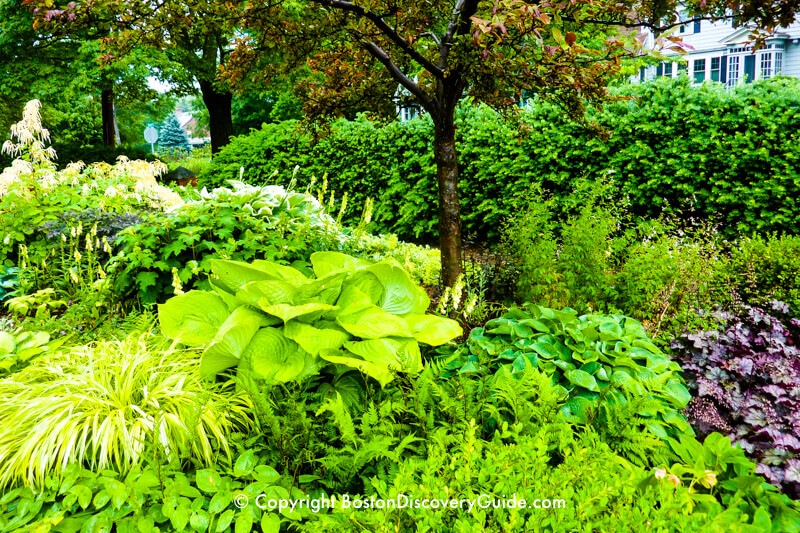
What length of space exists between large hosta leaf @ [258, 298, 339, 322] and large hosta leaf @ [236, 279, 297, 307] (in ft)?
0.15

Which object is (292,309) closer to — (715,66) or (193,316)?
(193,316)

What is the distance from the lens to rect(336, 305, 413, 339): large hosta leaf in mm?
2375

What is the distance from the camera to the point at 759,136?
542 centimetres

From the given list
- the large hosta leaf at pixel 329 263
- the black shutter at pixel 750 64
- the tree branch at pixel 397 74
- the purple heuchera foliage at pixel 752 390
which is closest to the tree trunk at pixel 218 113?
the tree branch at pixel 397 74

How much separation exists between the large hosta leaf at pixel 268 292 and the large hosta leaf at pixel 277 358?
0.49 ft

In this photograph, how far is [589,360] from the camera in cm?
242

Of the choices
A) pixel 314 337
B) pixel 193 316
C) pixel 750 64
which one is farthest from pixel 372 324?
pixel 750 64

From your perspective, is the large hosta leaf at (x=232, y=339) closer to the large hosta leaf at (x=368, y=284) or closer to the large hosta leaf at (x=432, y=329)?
the large hosta leaf at (x=368, y=284)

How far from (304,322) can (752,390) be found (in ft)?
7.23

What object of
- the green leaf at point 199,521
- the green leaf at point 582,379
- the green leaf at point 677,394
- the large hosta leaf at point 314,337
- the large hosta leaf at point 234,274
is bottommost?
the green leaf at point 199,521

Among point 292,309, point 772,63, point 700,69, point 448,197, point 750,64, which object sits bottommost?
point 292,309

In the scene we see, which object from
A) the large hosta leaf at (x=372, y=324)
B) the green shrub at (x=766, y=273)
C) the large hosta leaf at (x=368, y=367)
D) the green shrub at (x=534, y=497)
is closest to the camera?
the green shrub at (x=534, y=497)

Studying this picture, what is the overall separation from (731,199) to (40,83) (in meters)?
15.9

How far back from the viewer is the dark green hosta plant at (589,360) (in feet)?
7.20
